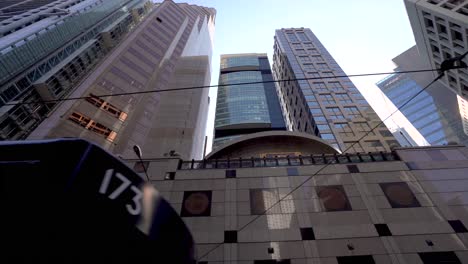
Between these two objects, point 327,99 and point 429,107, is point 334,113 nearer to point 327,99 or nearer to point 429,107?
point 327,99

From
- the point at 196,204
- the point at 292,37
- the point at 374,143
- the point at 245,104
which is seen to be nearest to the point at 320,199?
the point at 196,204

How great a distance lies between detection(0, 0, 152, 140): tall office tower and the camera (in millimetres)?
31375

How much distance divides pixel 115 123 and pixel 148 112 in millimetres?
5875

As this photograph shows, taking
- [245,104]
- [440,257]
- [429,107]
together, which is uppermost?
[245,104]

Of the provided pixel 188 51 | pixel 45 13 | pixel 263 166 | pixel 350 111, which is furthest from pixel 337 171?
pixel 45 13

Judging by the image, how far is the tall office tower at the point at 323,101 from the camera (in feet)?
175

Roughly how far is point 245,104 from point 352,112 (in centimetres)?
4879

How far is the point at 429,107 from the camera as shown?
10381cm

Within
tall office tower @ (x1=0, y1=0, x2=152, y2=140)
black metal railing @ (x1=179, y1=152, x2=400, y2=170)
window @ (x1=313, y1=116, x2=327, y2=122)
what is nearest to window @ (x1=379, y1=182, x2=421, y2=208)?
black metal railing @ (x1=179, y1=152, x2=400, y2=170)

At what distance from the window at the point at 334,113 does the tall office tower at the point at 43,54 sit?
53.8 metres

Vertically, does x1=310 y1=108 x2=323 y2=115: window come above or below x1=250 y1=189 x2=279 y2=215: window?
above

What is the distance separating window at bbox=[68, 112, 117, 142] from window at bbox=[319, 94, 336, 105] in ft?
173

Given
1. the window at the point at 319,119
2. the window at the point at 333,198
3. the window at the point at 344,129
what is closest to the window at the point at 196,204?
the window at the point at 333,198

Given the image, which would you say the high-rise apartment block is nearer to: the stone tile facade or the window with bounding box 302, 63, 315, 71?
the stone tile facade
